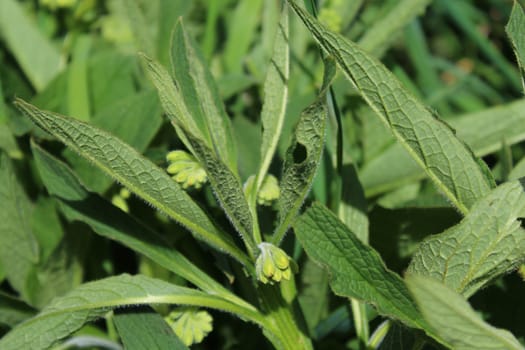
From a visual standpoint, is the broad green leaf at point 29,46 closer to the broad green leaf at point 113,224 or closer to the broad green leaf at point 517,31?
the broad green leaf at point 113,224

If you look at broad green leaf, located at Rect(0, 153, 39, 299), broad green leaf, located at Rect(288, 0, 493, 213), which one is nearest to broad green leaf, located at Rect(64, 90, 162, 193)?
broad green leaf, located at Rect(0, 153, 39, 299)

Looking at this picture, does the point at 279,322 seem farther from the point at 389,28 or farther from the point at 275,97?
the point at 389,28

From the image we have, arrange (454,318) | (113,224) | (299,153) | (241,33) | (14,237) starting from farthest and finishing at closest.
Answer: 1. (241,33)
2. (14,237)
3. (113,224)
4. (299,153)
5. (454,318)

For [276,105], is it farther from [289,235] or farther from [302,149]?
[289,235]

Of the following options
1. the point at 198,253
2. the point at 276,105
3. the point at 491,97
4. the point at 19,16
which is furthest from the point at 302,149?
the point at 491,97

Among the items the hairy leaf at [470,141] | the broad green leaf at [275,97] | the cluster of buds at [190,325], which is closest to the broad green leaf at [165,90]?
the broad green leaf at [275,97]

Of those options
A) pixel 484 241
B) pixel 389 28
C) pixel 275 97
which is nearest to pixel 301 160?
pixel 275 97
